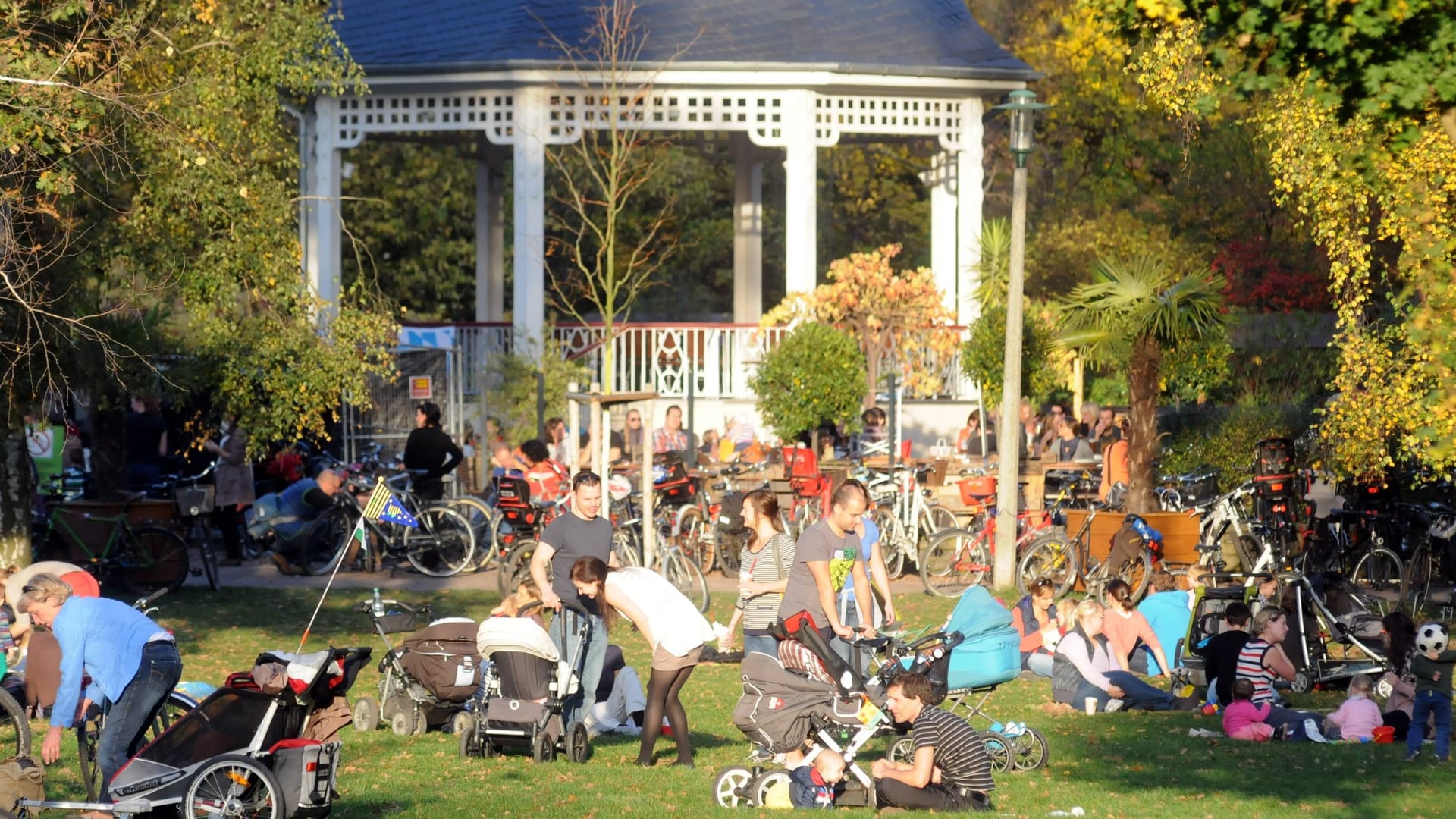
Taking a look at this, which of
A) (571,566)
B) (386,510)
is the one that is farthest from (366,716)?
(386,510)

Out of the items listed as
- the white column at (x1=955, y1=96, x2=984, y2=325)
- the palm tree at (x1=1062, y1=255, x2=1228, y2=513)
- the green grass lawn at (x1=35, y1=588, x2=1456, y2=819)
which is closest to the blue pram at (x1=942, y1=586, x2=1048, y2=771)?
the green grass lawn at (x1=35, y1=588, x2=1456, y2=819)

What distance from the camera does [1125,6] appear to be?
7.38 meters

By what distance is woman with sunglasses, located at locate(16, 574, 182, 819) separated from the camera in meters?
9.18

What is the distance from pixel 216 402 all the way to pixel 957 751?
10266mm

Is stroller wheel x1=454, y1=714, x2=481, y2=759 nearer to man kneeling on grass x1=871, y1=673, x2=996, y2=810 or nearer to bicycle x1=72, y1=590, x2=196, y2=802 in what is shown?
bicycle x1=72, y1=590, x2=196, y2=802

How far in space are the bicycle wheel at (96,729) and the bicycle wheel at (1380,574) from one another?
1196 centimetres

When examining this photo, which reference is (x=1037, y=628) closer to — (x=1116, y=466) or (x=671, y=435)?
(x=1116, y=466)

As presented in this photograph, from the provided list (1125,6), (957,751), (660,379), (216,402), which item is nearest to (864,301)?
(660,379)

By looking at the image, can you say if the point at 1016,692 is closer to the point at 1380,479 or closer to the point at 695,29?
the point at 1380,479

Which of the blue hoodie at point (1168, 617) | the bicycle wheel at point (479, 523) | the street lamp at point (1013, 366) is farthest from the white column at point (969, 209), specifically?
the blue hoodie at point (1168, 617)

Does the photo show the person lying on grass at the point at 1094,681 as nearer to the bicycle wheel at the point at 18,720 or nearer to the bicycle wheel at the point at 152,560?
the bicycle wheel at the point at 18,720

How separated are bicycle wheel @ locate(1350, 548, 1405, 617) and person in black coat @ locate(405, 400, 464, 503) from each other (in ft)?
31.6

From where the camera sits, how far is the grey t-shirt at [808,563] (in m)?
11.1

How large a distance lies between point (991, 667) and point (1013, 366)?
31.4 ft
